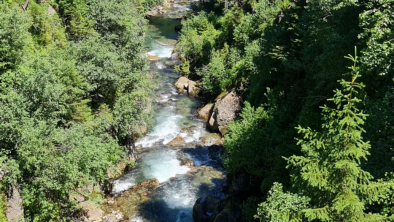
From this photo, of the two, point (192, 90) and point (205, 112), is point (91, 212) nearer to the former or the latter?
point (205, 112)

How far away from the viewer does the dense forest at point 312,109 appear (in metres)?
9.84

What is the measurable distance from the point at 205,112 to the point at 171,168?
41.2ft

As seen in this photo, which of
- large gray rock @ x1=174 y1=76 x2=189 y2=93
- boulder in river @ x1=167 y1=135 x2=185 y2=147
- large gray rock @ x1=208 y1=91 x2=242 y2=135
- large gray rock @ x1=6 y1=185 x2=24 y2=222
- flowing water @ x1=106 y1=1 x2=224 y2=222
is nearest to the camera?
large gray rock @ x1=6 y1=185 x2=24 y2=222

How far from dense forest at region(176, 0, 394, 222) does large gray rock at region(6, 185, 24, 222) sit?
15552mm

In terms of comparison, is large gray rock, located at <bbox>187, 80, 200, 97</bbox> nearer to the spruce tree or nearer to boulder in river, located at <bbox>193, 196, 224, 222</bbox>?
boulder in river, located at <bbox>193, 196, 224, 222</bbox>

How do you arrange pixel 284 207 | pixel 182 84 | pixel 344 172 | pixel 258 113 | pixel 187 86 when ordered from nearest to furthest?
1. pixel 344 172
2. pixel 284 207
3. pixel 258 113
4. pixel 187 86
5. pixel 182 84

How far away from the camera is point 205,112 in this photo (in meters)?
45.4

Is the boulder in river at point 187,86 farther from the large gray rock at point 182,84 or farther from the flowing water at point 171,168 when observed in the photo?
the flowing water at point 171,168

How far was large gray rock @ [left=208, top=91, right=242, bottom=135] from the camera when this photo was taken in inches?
1619

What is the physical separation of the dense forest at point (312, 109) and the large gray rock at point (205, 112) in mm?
3009

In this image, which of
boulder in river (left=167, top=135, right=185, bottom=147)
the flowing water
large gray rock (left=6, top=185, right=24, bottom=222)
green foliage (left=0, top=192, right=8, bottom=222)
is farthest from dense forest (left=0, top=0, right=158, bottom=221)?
boulder in river (left=167, top=135, right=185, bottom=147)

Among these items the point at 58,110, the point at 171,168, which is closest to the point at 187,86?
the point at 171,168

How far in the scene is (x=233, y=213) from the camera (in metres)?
24.8

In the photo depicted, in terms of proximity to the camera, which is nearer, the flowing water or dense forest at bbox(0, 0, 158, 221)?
dense forest at bbox(0, 0, 158, 221)
